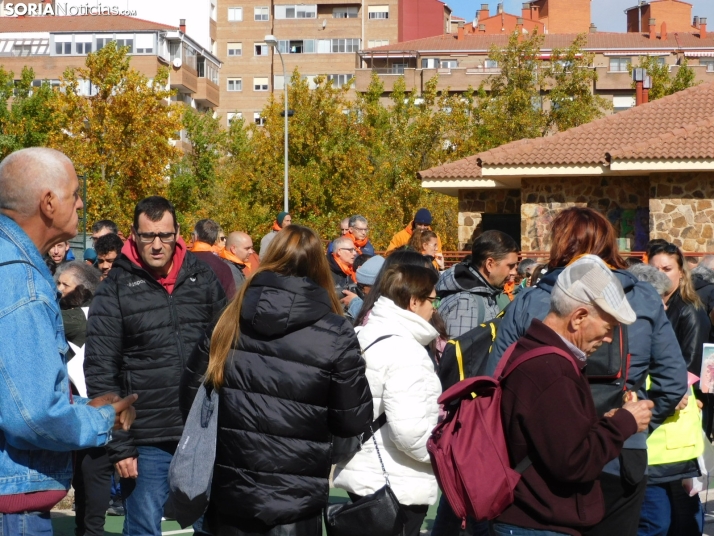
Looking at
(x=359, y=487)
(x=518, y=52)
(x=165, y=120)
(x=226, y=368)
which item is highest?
(x=518, y=52)

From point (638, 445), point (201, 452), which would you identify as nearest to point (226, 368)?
point (201, 452)

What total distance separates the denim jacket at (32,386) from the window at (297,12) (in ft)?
301

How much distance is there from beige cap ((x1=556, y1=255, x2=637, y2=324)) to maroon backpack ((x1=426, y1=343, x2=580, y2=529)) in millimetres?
275

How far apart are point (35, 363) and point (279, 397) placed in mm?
1389

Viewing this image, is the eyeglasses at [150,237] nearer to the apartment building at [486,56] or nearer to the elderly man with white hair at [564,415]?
the elderly man with white hair at [564,415]

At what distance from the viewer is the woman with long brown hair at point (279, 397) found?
169 inches

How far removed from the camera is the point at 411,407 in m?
A: 4.85

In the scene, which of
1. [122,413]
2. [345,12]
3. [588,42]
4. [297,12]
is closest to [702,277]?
[122,413]

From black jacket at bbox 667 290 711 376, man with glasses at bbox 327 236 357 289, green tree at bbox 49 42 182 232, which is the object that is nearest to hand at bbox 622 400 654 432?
black jacket at bbox 667 290 711 376

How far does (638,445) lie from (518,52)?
35.1 metres

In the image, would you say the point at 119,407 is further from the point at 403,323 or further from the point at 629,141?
the point at 629,141

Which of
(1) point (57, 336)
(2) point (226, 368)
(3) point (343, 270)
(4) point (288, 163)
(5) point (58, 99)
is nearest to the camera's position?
(1) point (57, 336)

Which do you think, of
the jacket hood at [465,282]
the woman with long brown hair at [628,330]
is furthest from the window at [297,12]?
the woman with long brown hair at [628,330]

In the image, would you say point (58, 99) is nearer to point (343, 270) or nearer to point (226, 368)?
point (343, 270)
